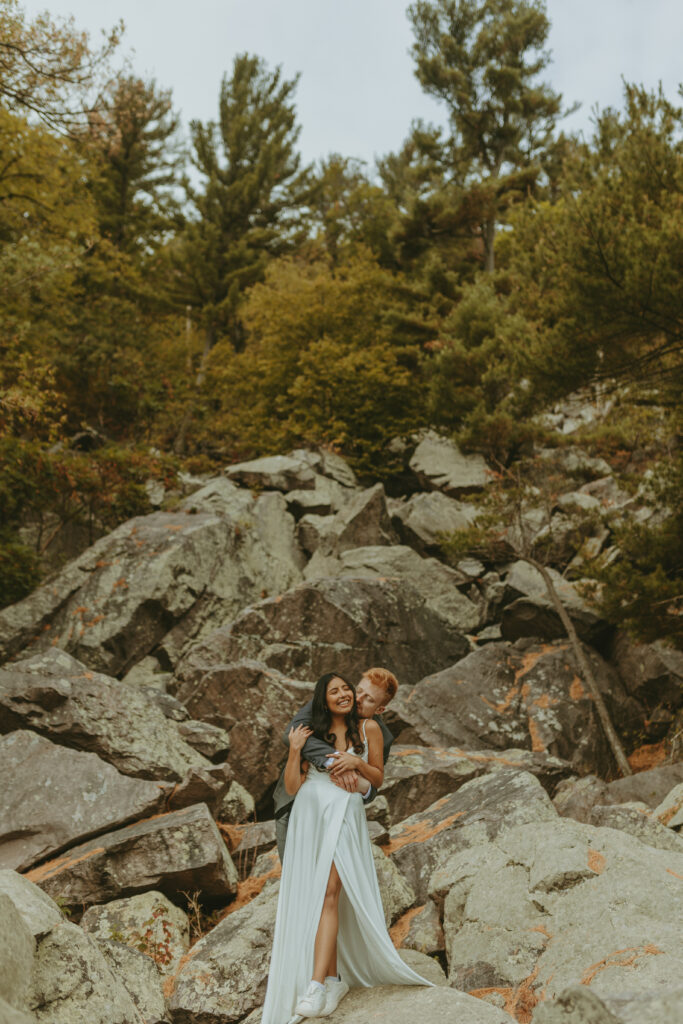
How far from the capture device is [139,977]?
Result: 16.8ft

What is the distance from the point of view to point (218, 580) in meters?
13.7

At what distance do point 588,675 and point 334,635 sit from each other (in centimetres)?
413

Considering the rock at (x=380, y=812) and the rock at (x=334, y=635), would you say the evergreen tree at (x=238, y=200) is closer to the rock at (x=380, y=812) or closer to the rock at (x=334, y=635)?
the rock at (x=334, y=635)

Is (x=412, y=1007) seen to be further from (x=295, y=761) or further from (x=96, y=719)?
(x=96, y=719)

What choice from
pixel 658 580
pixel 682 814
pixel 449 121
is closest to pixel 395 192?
pixel 449 121

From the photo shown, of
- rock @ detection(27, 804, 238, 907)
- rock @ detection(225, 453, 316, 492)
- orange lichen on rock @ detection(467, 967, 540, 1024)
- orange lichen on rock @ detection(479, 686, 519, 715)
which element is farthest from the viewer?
rock @ detection(225, 453, 316, 492)

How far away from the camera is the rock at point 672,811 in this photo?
6.49m

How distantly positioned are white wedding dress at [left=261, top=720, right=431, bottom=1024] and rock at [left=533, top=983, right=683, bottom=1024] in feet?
5.17

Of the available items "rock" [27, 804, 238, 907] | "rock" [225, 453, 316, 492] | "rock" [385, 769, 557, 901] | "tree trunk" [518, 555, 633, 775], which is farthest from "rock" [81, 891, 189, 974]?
"rock" [225, 453, 316, 492]

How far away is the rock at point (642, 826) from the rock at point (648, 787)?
2.08 m

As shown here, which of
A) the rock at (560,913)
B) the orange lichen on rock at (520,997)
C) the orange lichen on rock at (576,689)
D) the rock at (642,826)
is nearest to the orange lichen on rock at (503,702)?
the orange lichen on rock at (576,689)

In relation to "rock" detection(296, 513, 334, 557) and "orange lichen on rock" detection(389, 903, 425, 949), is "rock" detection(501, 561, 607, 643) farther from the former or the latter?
"orange lichen on rock" detection(389, 903, 425, 949)

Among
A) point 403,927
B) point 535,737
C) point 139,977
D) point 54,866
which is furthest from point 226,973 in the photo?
point 535,737

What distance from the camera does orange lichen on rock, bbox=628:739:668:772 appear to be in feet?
36.4
